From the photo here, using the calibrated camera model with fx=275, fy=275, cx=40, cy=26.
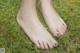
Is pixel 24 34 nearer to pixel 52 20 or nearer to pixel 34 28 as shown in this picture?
pixel 34 28

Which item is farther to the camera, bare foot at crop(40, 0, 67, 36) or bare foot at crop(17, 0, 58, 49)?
bare foot at crop(40, 0, 67, 36)

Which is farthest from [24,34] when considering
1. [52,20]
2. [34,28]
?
[52,20]

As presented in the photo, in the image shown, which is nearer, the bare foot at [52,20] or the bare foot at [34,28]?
the bare foot at [34,28]
